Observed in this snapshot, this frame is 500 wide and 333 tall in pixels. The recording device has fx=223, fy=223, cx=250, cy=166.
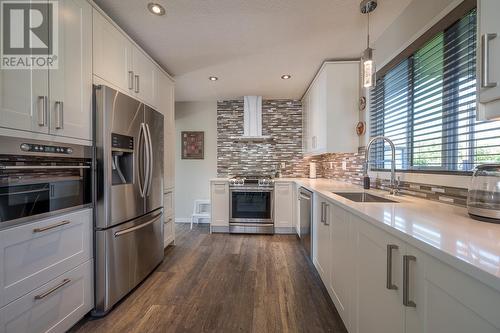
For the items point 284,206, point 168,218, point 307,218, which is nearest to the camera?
point 307,218

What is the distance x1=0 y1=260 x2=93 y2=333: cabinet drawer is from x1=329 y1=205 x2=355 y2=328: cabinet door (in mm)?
1776

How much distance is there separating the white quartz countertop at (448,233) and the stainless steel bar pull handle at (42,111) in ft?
5.98

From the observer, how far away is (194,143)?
4367mm

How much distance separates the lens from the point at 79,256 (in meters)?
1.52

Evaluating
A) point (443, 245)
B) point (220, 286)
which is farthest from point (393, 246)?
point (220, 286)

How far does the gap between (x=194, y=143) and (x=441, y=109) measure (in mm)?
3733

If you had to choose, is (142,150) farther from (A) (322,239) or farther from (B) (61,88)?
(A) (322,239)

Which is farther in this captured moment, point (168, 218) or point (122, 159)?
point (168, 218)

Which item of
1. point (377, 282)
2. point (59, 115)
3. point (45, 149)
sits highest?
point (59, 115)

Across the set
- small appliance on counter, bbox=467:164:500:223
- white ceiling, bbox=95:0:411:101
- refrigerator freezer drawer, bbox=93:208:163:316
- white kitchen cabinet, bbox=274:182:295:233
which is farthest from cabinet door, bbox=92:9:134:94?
white kitchen cabinet, bbox=274:182:295:233

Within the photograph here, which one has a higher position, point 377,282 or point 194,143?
point 194,143

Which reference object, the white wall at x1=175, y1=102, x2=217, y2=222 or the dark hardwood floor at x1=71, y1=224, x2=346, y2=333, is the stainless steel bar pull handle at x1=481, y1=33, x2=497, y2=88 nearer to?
the dark hardwood floor at x1=71, y1=224, x2=346, y2=333

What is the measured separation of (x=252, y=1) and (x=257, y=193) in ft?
8.59

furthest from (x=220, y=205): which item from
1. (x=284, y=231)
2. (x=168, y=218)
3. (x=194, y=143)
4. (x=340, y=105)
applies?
(x=340, y=105)
